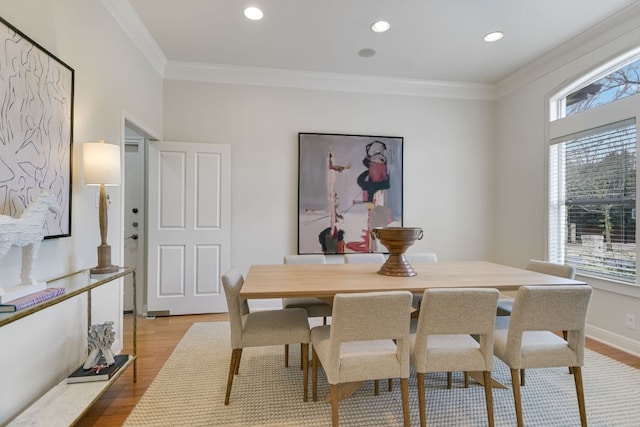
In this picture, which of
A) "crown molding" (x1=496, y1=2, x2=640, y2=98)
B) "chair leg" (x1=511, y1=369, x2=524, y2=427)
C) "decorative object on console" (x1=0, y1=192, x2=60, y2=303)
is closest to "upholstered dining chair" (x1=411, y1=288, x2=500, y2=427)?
"chair leg" (x1=511, y1=369, x2=524, y2=427)

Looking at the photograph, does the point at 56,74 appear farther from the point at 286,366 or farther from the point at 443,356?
the point at 443,356

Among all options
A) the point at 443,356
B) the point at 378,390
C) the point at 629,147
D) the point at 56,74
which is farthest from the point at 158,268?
the point at 629,147

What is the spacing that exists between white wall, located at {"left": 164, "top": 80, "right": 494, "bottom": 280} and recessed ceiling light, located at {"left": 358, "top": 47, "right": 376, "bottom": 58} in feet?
2.04

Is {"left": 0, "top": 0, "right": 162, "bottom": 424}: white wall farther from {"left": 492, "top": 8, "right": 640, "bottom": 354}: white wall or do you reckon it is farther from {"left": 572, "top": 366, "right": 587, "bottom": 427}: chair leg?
{"left": 492, "top": 8, "right": 640, "bottom": 354}: white wall

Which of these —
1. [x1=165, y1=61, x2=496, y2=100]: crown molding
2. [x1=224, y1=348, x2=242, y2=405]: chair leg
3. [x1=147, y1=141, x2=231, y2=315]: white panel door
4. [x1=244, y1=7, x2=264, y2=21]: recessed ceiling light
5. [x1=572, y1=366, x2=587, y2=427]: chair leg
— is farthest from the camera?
[x1=165, y1=61, x2=496, y2=100]: crown molding

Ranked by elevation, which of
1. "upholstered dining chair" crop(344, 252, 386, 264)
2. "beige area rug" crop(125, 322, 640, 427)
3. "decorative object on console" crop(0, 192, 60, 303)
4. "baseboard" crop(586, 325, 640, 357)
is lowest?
"beige area rug" crop(125, 322, 640, 427)

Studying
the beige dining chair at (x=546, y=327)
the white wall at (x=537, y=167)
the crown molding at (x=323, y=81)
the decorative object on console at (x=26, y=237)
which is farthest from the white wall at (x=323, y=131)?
the beige dining chair at (x=546, y=327)

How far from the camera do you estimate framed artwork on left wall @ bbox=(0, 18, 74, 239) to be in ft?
4.67

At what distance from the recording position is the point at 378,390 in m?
2.02

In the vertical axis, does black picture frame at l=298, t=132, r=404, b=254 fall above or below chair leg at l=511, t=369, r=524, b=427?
above

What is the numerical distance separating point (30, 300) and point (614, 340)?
167 inches

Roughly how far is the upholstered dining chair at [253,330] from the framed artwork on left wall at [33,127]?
106 centimetres

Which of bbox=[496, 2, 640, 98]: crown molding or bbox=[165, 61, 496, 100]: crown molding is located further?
bbox=[165, 61, 496, 100]: crown molding

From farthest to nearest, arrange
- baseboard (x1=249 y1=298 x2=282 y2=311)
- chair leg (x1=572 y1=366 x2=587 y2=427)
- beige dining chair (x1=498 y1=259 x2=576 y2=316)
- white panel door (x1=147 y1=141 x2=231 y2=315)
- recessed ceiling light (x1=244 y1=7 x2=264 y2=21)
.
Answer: baseboard (x1=249 y1=298 x2=282 y2=311)
white panel door (x1=147 y1=141 x2=231 y2=315)
recessed ceiling light (x1=244 y1=7 x2=264 y2=21)
beige dining chair (x1=498 y1=259 x2=576 y2=316)
chair leg (x1=572 y1=366 x2=587 y2=427)
